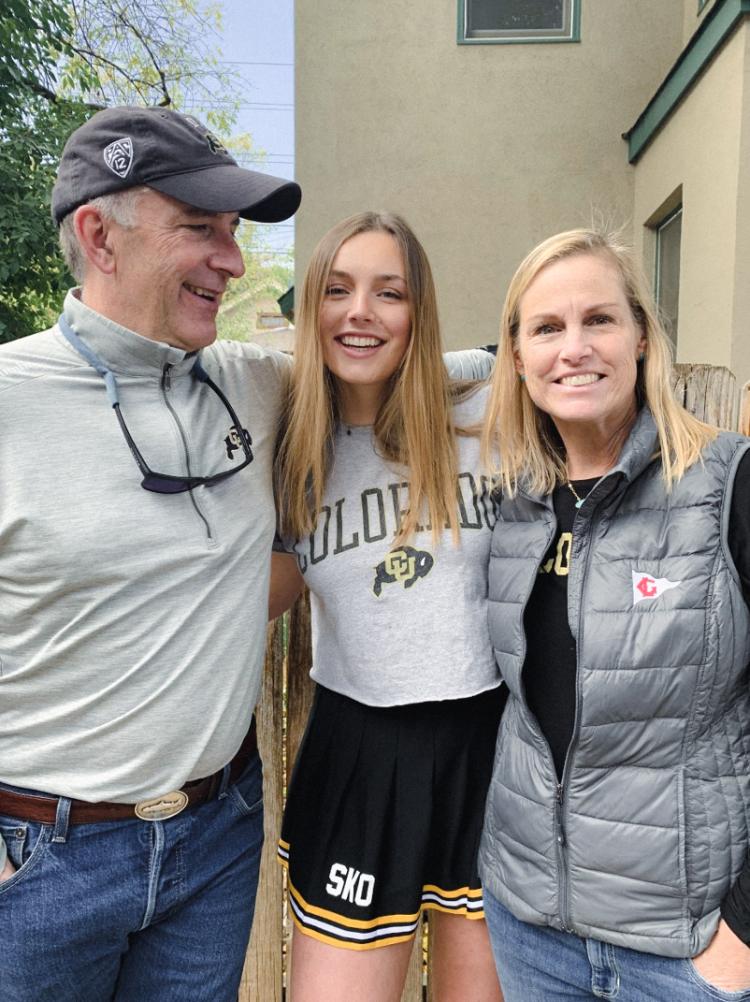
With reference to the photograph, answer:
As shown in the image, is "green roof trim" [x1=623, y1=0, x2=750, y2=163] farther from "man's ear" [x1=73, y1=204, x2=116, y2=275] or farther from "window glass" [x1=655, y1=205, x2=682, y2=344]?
"man's ear" [x1=73, y1=204, x2=116, y2=275]

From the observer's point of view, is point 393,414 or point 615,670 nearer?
point 615,670

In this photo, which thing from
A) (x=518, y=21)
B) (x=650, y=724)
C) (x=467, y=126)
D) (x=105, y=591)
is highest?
(x=518, y=21)

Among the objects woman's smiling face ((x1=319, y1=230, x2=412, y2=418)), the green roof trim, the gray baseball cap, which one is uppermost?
the green roof trim

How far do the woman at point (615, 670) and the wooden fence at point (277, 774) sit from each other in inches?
30.0

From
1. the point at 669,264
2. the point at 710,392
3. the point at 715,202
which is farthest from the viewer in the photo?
the point at 669,264

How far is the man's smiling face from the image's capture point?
1807 millimetres

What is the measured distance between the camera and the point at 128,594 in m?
1.72

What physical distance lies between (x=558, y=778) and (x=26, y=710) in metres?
1.09

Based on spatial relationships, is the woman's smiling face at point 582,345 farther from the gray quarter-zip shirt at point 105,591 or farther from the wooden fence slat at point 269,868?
the wooden fence slat at point 269,868

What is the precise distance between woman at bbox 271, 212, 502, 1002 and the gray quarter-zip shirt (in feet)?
1.20

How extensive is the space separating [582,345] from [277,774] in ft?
5.07

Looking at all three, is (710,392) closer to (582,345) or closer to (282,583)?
(582,345)

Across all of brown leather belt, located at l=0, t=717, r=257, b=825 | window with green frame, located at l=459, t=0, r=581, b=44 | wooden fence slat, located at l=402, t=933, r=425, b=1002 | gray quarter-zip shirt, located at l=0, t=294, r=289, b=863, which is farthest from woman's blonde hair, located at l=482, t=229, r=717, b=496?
window with green frame, located at l=459, t=0, r=581, b=44

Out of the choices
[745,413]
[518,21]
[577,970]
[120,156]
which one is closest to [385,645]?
[577,970]
